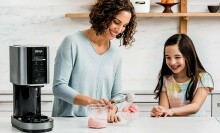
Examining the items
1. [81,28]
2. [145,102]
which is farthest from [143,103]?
[81,28]

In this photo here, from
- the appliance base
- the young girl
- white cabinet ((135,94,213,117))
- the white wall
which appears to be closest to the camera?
the appliance base

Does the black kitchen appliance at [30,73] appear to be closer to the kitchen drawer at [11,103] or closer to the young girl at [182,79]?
the young girl at [182,79]

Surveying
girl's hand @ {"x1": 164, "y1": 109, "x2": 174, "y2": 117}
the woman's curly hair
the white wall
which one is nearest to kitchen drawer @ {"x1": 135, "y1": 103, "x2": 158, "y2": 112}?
the white wall

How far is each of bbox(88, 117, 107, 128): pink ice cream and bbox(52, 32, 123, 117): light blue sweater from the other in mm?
274

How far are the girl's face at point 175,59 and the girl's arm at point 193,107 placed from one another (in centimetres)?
18

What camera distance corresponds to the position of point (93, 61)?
2.76 m

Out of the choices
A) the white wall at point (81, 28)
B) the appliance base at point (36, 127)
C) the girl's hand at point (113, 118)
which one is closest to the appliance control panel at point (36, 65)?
the appliance base at point (36, 127)

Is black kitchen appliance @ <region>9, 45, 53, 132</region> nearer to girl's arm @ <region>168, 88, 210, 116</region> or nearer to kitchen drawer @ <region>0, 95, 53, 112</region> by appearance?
girl's arm @ <region>168, 88, 210, 116</region>

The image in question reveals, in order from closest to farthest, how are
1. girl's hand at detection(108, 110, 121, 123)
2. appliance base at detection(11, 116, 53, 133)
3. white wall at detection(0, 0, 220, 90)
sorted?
appliance base at detection(11, 116, 53, 133) < girl's hand at detection(108, 110, 121, 123) < white wall at detection(0, 0, 220, 90)

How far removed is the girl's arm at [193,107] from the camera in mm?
2863

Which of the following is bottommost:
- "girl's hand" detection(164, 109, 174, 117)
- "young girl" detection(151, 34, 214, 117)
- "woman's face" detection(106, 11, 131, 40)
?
"girl's hand" detection(164, 109, 174, 117)

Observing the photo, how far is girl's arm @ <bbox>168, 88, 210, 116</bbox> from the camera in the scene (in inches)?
113

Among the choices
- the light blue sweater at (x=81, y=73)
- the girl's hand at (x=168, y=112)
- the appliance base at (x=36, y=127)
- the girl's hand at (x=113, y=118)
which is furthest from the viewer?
the girl's hand at (x=168, y=112)

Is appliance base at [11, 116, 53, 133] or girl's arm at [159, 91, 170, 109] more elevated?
girl's arm at [159, 91, 170, 109]
